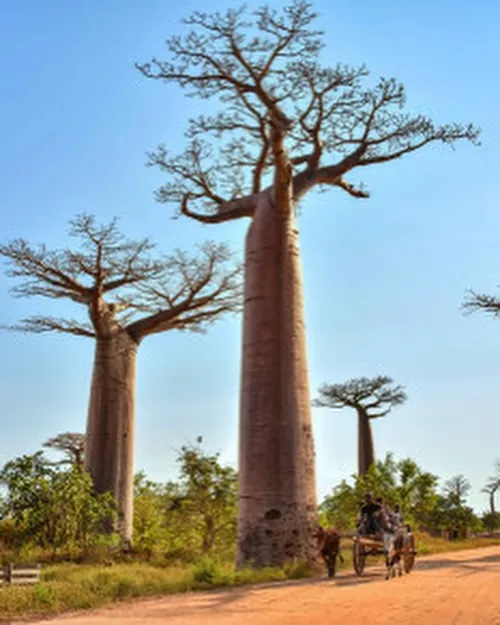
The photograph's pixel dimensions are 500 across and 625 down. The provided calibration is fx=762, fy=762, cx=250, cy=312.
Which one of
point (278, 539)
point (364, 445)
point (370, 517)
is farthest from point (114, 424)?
point (364, 445)

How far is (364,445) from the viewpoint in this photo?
18.8 meters

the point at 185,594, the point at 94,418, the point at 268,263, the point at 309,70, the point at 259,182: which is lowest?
the point at 185,594

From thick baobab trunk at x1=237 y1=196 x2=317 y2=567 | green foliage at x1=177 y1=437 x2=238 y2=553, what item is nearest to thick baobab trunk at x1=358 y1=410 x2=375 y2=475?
green foliage at x1=177 y1=437 x2=238 y2=553

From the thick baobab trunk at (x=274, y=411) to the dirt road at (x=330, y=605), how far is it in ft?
3.33

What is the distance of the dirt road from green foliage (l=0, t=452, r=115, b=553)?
4518 millimetres

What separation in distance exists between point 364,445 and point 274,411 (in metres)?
11.1

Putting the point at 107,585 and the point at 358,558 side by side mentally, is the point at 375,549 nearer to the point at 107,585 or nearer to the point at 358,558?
the point at 358,558

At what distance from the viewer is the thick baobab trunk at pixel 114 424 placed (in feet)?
39.0

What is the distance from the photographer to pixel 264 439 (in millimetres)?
8062

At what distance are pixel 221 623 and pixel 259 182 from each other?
23.4ft

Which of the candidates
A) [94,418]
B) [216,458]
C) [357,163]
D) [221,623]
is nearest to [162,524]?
[216,458]

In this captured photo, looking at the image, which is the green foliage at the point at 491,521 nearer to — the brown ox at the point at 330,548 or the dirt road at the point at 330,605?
the brown ox at the point at 330,548

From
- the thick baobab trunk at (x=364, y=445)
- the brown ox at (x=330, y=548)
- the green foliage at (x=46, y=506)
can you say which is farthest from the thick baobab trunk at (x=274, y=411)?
the thick baobab trunk at (x=364, y=445)

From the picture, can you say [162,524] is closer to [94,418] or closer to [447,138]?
[94,418]
